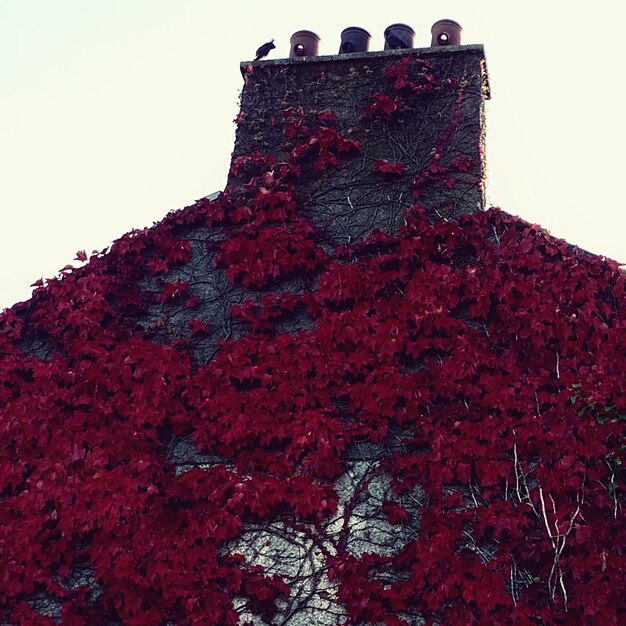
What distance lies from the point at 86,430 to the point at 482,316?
8.64ft

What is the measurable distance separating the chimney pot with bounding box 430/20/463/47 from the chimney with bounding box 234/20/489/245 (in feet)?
0.04

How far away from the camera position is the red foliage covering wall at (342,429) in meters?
4.50

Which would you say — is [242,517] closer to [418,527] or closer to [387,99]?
[418,527]

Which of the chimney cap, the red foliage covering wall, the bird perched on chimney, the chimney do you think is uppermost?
the chimney cap

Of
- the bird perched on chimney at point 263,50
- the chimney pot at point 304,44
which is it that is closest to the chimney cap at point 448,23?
the chimney pot at point 304,44

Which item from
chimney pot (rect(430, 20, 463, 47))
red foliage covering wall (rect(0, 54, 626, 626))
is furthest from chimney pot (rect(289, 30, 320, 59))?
red foliage covering wall (rect(0, 54, 626, 626))

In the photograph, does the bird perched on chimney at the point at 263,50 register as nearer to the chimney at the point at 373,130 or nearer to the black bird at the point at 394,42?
the chimney at the point at 373,130

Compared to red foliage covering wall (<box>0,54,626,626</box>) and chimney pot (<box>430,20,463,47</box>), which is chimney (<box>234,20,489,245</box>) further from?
red foliage covering wall (<box>0,54,626,626</box>)

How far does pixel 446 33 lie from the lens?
6.71 m

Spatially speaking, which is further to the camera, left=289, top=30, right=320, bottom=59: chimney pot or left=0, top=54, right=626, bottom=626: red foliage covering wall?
left=289, top=30, right=320, bottom=59: chimney pot

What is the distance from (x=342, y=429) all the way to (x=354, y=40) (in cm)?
345

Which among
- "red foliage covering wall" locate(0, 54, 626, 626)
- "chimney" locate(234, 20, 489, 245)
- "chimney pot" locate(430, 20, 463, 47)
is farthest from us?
"chimney pot" locate(430, 20, 463, 47)

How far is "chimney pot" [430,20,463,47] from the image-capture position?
6.69m

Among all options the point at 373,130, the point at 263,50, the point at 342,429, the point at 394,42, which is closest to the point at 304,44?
the point at 263,50
